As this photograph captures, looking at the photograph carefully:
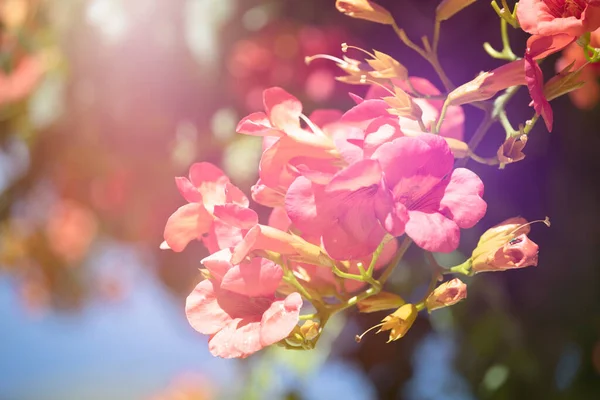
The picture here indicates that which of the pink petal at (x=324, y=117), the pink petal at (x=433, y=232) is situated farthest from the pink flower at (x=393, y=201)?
the pink petal at (x=324, y=117)

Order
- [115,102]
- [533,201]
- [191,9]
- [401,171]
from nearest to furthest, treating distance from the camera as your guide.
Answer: [401,171], [533,201], [191,9], [115,102]

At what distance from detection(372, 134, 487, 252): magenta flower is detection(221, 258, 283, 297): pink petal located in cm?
8

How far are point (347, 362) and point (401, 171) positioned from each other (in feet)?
2.84

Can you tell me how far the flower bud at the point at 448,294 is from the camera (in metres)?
0.35

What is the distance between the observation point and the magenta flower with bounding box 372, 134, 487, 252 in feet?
1.06

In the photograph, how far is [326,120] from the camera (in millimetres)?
450

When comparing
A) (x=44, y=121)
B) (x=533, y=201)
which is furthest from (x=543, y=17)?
(x=44, y=121)

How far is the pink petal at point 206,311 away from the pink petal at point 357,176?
96 millimetres

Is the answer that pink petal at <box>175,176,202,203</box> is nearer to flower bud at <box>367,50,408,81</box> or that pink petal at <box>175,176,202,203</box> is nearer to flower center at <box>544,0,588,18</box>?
flower bud at <box>367,50,408,81</box>

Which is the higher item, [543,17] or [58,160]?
[543,17]

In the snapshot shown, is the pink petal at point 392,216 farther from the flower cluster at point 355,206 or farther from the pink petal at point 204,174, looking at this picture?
the pink petal at point 204,174

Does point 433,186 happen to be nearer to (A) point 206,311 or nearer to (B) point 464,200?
(B) point 464,200

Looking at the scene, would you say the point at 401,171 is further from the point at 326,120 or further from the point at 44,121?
the point at 44,121

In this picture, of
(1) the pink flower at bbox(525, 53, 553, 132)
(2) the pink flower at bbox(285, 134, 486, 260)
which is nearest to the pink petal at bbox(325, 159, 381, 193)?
(2) the pink flower at bbox(285, 134, 486, 260)
